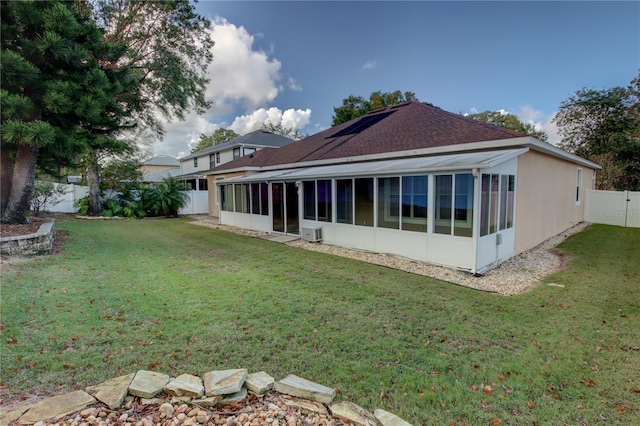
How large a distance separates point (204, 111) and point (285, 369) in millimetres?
20443

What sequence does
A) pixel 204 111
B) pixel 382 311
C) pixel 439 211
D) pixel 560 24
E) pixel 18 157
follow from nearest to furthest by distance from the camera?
pixel 382 311 < pixel 439 211 < pixel 18 157 < pixel 560 24 < pixel 204 111

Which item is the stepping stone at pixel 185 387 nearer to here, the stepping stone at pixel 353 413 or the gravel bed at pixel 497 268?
the stepping stone at pixel 353 413

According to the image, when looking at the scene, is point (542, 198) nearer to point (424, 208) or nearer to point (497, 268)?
point (497, 268)

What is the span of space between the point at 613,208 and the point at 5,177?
24.6m

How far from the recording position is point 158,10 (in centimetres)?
1539

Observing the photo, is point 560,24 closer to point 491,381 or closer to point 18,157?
point 491,381

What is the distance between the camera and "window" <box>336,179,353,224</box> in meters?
9.66

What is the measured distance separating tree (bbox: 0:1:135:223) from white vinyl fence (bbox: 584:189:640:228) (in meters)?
21.3

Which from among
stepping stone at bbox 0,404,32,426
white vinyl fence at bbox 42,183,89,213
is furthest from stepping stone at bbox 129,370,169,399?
white vinyl fence at bbox 42,183,89,213

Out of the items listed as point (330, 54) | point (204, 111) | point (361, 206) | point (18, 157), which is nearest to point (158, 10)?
point (204, 111)

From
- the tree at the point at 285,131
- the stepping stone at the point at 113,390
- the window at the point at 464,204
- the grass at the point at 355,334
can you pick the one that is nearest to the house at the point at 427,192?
the window at the point at 464,204

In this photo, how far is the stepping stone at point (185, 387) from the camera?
8.49 ft

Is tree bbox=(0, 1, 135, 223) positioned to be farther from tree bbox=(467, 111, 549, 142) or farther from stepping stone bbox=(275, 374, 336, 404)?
tree bbox=(467, 111, 549, 142)

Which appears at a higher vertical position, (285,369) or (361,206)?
(361,206)
